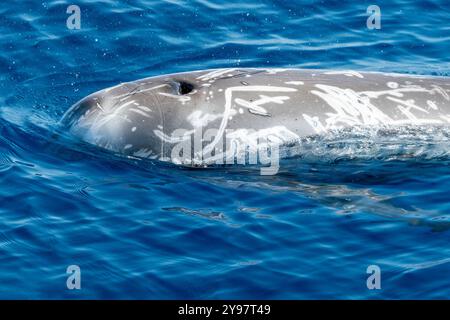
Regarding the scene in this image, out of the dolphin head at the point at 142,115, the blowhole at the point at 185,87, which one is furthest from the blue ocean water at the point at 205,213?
the blowhole at the point at 185,87

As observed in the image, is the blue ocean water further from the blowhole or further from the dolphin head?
the blowhole

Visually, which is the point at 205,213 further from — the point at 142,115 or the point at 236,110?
the point at 142,115

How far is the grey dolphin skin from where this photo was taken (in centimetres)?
1328

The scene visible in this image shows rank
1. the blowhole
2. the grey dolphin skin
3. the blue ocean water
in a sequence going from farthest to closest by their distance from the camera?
1. the blowhole
2. the grey dolphin skin
3. the blue ocean water

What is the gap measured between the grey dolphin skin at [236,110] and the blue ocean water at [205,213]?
23 cm

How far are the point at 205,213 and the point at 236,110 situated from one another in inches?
67.2

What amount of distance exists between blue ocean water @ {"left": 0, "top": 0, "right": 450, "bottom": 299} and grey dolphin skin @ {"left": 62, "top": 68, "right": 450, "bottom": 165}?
226mm

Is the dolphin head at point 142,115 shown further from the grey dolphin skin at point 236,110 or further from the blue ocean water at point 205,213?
the blue ocean water at point 205,213

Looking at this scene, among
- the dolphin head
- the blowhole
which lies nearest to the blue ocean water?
the dolphin head

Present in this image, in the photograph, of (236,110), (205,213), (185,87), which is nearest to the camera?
(205,213)

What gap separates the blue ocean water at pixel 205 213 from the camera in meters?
10.8

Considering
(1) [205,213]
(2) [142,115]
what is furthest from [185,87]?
(1) [205,213]

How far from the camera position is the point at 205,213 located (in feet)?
40.0
